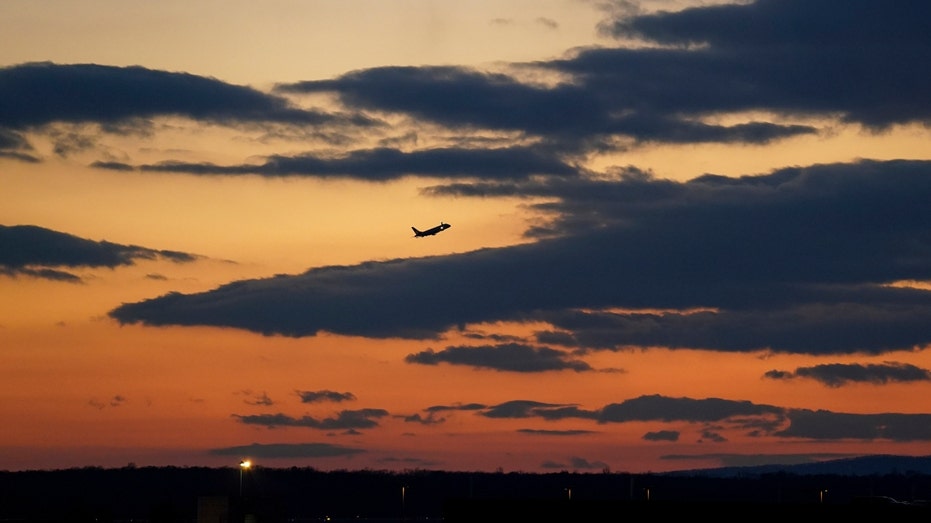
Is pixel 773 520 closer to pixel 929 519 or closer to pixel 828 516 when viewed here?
pixel 828 516

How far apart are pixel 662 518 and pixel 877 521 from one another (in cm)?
1536

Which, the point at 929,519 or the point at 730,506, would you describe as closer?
the point at 929,519

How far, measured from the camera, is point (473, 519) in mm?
107625

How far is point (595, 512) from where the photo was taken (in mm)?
104000

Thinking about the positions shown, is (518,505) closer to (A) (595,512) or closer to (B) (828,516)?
(A) (595,512)

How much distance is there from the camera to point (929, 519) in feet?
299

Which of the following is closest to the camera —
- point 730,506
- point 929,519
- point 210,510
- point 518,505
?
point 929,519

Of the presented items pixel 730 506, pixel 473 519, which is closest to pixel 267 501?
pixel 473 519

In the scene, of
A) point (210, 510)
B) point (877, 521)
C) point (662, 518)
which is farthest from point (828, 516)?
point (210, 510)

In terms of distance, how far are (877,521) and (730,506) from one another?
1027 cm

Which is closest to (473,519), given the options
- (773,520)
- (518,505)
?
(518,505)

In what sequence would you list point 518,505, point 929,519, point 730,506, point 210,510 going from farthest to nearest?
point 210,510, point 518,505, point 730,506, point 929,519

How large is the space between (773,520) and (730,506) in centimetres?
347

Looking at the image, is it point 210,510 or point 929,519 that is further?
point 210,510
